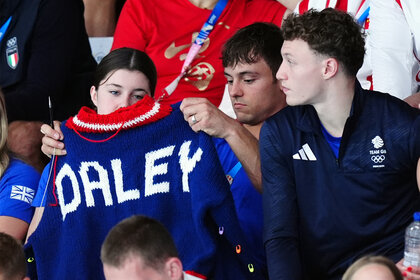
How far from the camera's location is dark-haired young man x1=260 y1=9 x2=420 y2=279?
3.18m

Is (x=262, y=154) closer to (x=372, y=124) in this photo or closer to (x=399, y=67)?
(x=372, y=124)

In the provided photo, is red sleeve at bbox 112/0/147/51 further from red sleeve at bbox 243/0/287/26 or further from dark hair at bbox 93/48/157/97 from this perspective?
dark hair at bbox 93/48/157/97

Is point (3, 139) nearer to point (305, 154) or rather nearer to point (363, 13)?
point (305, 154)

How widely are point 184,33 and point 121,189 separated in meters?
1.46

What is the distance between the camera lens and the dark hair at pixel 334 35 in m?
3.30

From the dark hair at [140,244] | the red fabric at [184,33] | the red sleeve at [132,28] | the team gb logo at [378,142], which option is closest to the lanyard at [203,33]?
the red fabric at [184,33]

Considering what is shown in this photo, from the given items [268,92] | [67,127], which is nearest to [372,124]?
[268,92]

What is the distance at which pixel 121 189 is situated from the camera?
3.49 metres

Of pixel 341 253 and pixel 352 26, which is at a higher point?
pixel 352 26

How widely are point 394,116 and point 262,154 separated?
0.53 meters

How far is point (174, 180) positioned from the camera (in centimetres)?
344

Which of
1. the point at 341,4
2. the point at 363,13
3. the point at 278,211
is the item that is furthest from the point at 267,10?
the point at 278,211

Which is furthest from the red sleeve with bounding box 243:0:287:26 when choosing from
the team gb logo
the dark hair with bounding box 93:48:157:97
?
the team gb logo

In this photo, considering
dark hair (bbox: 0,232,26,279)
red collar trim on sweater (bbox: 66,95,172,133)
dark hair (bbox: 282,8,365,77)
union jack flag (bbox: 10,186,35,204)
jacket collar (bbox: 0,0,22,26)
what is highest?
jacket collar (bbox: 0,0,22,26)
